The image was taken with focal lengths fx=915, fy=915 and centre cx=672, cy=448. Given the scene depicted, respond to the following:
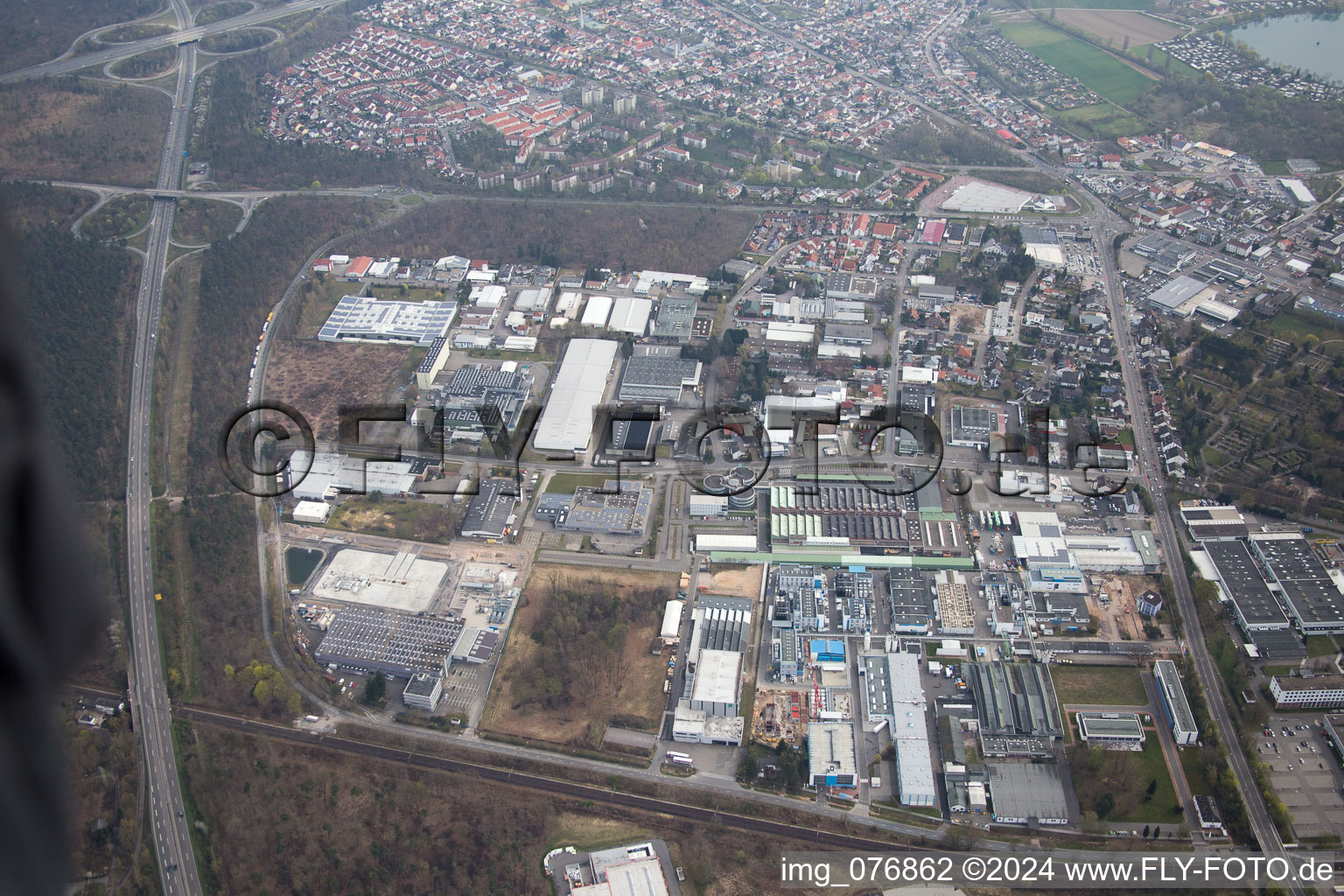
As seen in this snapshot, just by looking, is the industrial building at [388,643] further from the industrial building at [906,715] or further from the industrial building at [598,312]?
the industrial building at [598,312]

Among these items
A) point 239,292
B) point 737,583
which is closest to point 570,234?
point 239,292

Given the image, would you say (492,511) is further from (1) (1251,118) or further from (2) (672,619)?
(1) (1251,118)

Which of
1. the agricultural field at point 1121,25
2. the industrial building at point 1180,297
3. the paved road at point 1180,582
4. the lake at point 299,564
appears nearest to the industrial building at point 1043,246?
the paved road at point 1180,582

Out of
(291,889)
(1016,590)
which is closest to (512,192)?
(1016,590)

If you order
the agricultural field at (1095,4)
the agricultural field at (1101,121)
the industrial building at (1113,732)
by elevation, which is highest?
the agricultural field at (1095,4)

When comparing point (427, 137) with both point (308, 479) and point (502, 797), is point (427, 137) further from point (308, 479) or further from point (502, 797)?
point (502, 797)

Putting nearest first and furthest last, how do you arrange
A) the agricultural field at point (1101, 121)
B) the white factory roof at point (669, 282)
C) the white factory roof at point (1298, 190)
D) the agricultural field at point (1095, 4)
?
the white factory roof at point (669, 282) → the white factory roof at point (1298, 190) → the agricultural field at point (1101, 121) → the agricultural field at point (1095, 4)
